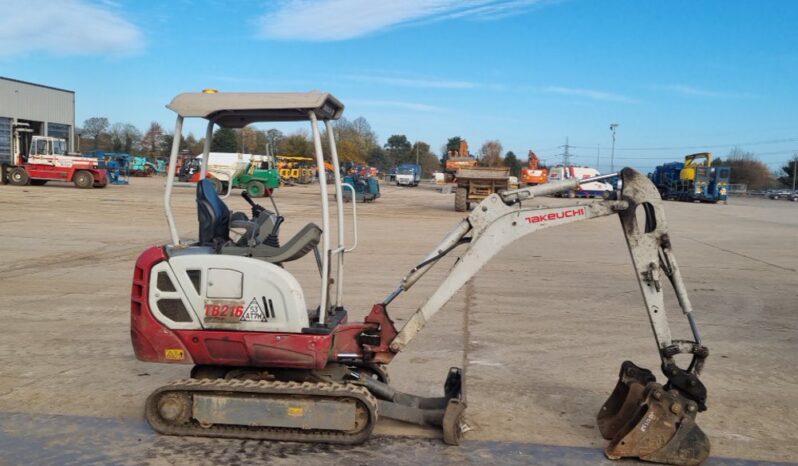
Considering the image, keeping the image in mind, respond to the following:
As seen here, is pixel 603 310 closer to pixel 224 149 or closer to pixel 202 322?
pixel 224 149

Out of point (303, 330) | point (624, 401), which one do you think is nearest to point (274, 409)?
point (303, 330)

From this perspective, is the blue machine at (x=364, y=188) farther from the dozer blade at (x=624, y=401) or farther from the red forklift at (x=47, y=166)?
the dozer blade at (x=624, y=401)

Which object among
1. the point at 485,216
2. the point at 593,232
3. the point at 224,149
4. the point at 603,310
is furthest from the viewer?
the point at 593,232

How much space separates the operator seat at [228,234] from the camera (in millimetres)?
4820

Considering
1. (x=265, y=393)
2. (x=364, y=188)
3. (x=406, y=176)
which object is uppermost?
(x=406, y=176)

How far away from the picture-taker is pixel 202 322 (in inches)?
188

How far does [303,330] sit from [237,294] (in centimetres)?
51

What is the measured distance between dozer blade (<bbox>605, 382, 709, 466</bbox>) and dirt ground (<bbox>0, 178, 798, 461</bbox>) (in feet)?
1.40

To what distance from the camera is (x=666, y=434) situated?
181 inches

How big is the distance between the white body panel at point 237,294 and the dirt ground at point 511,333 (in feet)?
3.90

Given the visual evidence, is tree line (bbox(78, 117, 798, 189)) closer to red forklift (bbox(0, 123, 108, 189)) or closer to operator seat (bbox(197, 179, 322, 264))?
red forklift (bbox(0, 123, 108, 189))

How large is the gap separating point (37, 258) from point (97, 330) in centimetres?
598

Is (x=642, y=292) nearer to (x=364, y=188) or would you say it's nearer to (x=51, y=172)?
(x=364, y=188)

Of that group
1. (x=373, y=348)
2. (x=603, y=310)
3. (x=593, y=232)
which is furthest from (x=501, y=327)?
(x=593, y=232)
